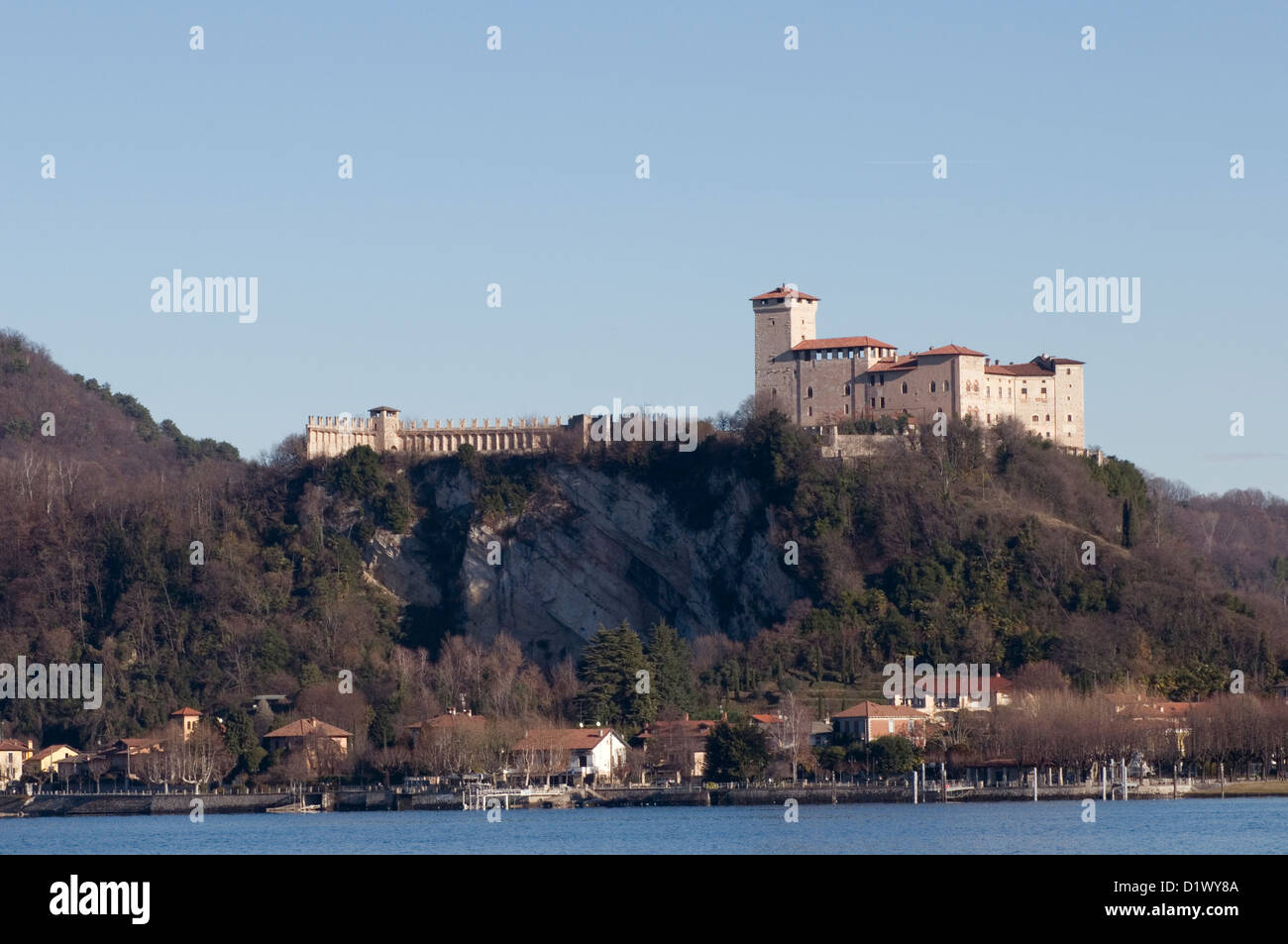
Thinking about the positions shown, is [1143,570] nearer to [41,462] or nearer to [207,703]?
[207,703]

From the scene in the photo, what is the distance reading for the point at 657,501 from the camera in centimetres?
9706

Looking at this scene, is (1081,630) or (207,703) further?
(207,703)

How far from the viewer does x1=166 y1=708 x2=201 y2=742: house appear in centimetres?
8731

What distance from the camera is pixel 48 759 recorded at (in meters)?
90.4

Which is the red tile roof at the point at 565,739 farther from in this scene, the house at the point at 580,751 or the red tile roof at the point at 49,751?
the red tile roof at the point at 49,751

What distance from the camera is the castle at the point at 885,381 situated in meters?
95.4

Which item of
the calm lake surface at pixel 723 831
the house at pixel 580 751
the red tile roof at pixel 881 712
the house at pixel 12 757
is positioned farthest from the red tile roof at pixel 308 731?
the red tile roof at pixel 881 712

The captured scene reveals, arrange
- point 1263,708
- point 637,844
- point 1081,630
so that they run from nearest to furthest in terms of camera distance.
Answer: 1. point 637,844
2. point 1263,708
3. point 1081,630

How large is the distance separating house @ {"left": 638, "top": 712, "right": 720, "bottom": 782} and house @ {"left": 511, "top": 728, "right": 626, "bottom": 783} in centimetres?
129

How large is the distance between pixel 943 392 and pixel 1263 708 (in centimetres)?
2431

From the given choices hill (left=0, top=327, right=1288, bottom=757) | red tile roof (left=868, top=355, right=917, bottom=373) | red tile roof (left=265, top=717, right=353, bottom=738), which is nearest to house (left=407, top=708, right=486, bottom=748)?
hill (left=0, top=327, right=1288, bottom=757)
